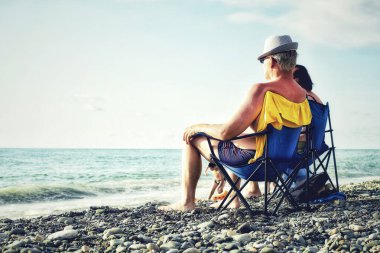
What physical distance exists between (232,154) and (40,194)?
6.87 meters

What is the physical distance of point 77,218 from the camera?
5219 mm

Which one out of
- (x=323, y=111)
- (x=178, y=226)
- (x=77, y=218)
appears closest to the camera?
(x=178, y=226)

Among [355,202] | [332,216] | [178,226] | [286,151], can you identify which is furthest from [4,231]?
[355,202]

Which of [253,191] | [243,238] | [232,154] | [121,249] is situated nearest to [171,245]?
[121,249]

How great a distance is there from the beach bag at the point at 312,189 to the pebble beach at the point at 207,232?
351 mm

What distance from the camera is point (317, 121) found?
224 inches

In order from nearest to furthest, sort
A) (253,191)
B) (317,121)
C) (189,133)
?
1. (189,133)
2. (317,121)
3. (253,191)

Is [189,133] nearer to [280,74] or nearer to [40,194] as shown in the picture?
[280,74]

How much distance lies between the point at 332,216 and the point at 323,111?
1.76 metres

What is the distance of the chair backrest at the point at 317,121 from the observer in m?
5.58

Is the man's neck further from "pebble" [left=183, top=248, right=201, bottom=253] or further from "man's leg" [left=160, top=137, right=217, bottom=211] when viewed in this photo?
"pebble" [left=183, top=248, right=201, bottom=253]

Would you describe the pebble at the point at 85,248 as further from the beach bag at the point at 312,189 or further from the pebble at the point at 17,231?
the beach bag at the point at 312,189

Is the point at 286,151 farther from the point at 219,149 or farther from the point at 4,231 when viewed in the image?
the point at 4,231

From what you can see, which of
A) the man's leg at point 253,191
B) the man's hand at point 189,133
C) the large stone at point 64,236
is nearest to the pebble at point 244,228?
the man's hand at point 189,133
